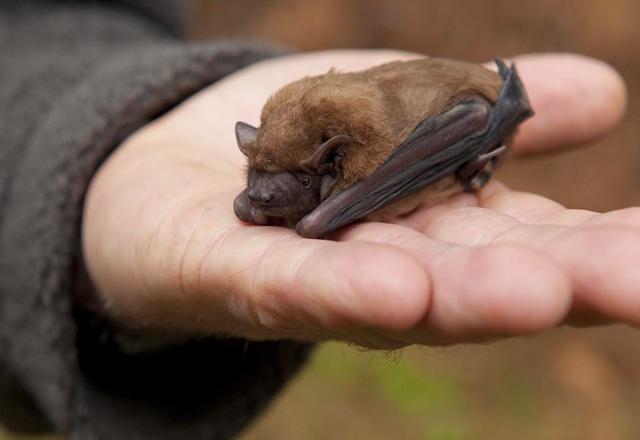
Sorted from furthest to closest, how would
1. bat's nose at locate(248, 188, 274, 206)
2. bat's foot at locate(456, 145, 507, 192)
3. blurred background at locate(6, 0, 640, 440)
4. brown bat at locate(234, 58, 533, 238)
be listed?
blurred background at locate(6, 0, 640, 440) → bat's foot at locate(456, 145, 507, 192) → brown bat at locate(234, 58, 533, 238) → bat's nose at locate(248, 188, 274, 206)

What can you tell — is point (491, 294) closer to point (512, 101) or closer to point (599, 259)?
point (599, 259)

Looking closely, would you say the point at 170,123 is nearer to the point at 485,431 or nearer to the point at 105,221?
the point at 105,221

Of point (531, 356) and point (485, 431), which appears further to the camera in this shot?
point (531, 356)

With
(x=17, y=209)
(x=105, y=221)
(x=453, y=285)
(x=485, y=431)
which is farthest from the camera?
(x=485, y=431)

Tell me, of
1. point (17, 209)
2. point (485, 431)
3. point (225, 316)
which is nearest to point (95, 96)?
point (17, 209)

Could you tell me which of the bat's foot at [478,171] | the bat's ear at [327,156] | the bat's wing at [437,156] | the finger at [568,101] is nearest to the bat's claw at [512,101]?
the bat's wing at [437,156]

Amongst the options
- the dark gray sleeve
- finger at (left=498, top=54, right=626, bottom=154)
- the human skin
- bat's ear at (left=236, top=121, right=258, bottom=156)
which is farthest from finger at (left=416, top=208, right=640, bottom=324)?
finger at (left=498, top=54, right=626, bottom=154)

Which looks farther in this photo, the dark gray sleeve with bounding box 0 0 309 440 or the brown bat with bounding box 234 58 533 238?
the dark gray sleeve with bounding box 0 0 309 440

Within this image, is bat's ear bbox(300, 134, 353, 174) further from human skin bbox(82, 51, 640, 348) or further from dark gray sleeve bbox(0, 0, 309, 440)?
dark gray sleeve bbox(0, 0, 309, 440)
